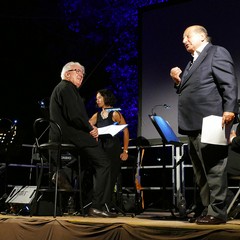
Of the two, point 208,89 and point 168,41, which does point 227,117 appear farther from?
point 168,41

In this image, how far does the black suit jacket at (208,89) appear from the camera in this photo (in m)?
2.94

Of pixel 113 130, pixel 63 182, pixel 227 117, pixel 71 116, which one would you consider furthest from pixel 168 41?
pixel 227 117

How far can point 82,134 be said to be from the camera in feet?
13.0

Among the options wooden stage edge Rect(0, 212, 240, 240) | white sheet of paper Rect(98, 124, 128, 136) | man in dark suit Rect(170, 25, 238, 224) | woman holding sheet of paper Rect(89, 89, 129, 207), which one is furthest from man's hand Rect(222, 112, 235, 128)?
woman holding sheet of paper Rect(89, 89, 129, 207)

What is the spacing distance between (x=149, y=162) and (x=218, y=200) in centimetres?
619

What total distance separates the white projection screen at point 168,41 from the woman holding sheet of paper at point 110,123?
0.82m

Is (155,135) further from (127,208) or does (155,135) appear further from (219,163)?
(219,163)

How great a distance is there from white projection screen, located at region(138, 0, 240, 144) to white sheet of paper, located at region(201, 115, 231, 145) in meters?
2.94

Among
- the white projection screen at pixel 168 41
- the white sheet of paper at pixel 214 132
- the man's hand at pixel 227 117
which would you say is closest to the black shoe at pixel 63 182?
the white sheet of paper at pixel 214 132

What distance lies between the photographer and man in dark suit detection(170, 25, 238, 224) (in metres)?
2.88

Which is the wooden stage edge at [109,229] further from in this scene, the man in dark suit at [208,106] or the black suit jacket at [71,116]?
the black suit jacket at [71,116]

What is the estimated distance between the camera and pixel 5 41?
12.7 metres

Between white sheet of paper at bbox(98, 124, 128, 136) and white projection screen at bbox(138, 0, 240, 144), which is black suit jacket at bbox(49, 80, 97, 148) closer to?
white sheet of paper at bbox(98, 124, 128, 136)

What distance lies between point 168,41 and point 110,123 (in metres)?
1.99
